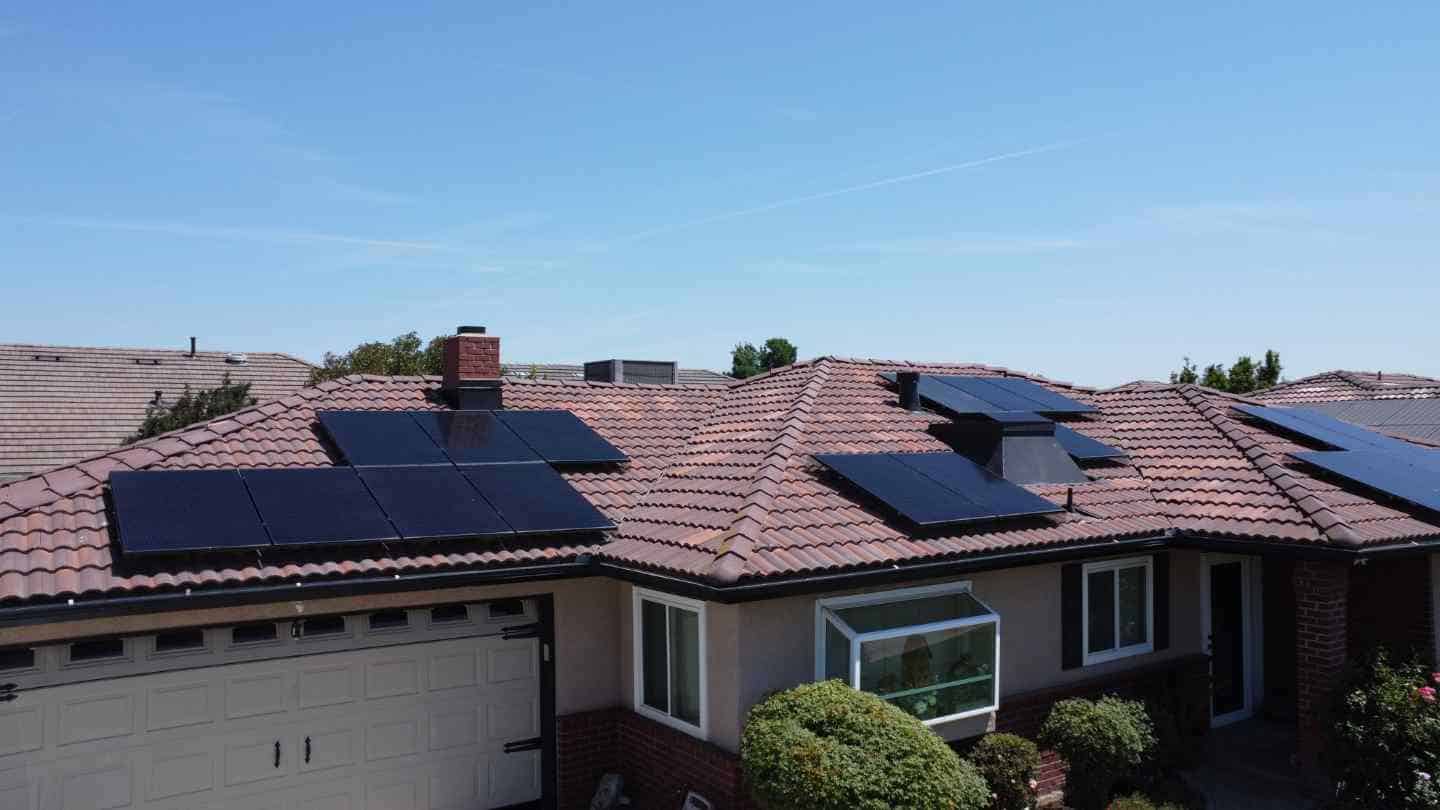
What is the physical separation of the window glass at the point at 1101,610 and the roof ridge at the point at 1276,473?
2.26 meters

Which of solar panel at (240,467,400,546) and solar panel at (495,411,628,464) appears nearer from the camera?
solar panel at (240,467,400,546)

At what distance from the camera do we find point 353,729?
10164 mm

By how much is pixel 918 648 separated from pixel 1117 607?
352cm

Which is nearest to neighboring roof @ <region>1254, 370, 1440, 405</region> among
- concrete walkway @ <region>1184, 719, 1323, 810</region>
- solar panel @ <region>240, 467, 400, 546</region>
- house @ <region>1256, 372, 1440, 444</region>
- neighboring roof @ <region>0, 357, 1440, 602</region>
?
house @ <region>1256, 372, 1440, 444</region>

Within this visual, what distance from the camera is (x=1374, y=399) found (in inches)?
973

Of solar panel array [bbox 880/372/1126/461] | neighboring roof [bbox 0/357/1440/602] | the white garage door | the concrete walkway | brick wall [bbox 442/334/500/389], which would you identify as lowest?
the concrete walkway

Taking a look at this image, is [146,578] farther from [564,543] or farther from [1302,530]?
[1302,530]

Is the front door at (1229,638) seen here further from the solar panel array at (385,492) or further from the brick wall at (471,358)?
the brick wall at (471,358)

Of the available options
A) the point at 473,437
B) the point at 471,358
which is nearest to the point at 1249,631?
the point at 473,437

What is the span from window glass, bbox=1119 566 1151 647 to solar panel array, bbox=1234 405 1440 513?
2.71 metres

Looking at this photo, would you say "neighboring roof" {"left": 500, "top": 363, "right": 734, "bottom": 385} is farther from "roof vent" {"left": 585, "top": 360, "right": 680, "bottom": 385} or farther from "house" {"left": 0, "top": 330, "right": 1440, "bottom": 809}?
"house" {"left": 0, "top": 330, "right": 1440, "bottom": 809}

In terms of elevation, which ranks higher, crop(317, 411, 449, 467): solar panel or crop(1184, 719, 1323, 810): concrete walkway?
crop(317, 411, 449, 467): solar panel

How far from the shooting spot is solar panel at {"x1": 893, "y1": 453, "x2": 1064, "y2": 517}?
11.6 metres

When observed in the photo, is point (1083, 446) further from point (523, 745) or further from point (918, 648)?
point (523, 745)
